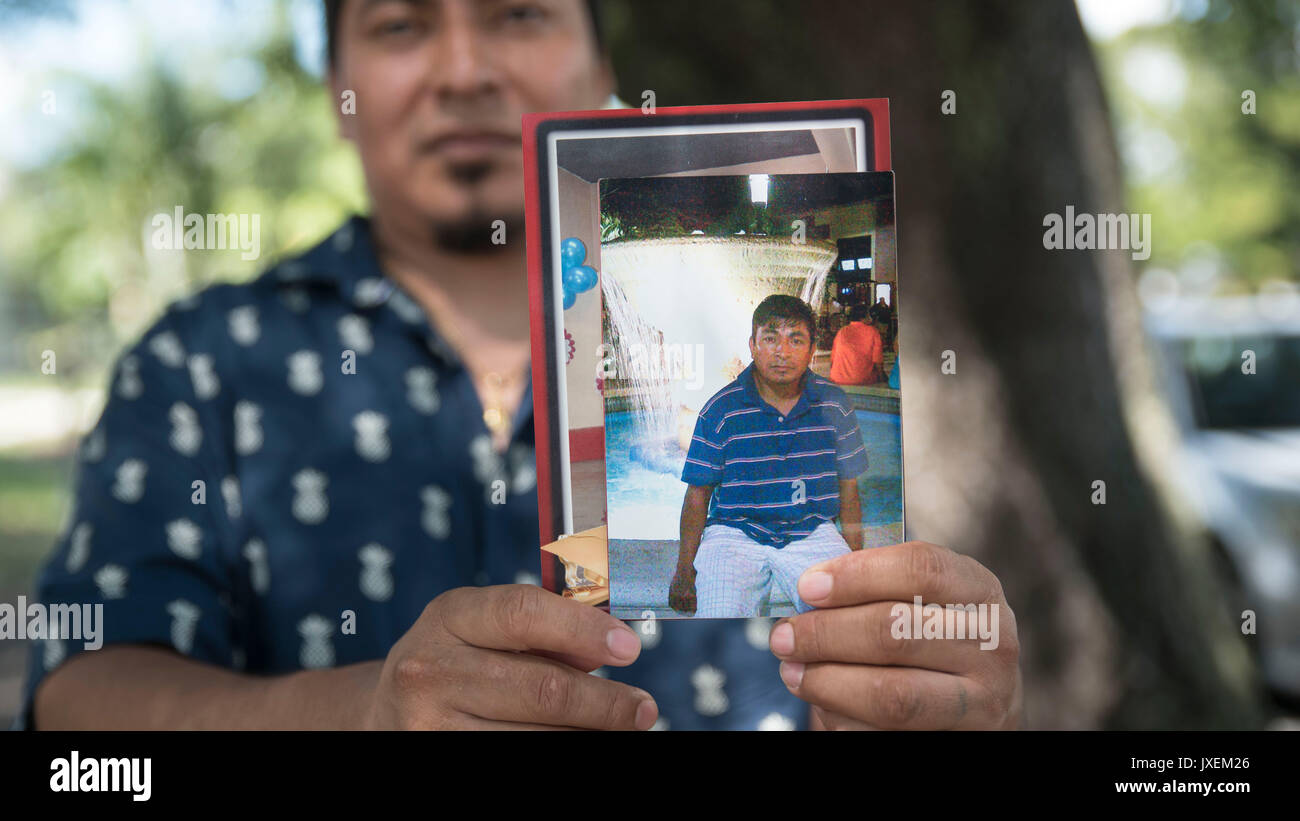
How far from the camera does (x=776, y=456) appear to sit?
29.4 inches

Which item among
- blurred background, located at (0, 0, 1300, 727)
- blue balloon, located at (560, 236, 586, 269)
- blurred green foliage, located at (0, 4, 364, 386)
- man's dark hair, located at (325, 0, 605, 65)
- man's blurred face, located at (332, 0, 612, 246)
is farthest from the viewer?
blurred green foliage, located at (0, 4, 364, 386)

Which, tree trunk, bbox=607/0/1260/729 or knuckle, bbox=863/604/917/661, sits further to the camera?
tree trunk, bbox=607/0/1260/729

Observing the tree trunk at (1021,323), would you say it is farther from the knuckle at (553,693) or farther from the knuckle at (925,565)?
the knuckle at (553,693)

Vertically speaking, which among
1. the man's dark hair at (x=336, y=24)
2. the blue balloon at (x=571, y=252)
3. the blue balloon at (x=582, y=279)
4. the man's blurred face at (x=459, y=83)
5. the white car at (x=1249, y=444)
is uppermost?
the man's dark hair at (x=336, y=24)

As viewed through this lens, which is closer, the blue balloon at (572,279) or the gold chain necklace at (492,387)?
the blue balloon at (572,279)

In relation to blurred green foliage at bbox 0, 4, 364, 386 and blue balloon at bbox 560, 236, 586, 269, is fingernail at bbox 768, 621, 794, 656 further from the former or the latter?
blurred green foliage at bbox 0, 4, 364, 386

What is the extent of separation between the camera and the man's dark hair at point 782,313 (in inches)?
29.3

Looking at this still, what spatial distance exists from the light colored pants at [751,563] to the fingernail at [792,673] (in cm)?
8

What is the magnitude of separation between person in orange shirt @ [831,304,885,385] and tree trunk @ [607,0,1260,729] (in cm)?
84

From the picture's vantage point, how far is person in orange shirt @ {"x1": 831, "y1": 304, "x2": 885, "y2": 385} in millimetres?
740

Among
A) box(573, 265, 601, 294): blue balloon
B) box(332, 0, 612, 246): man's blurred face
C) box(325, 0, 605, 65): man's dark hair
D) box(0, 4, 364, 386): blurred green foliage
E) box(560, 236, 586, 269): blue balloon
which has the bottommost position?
box(573, 265, 601, 294): blue balloon


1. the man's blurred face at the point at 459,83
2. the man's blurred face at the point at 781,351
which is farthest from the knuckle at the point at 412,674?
the man's blurred face at the point at 459,83


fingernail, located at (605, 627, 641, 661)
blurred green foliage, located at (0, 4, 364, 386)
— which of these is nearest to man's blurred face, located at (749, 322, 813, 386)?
fingernail, located at (605, 627, 641, 661)
